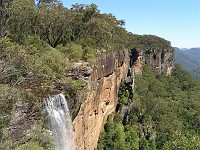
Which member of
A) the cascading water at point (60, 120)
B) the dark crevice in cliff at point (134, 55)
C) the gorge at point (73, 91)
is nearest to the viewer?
the gorge at point (73, 91)

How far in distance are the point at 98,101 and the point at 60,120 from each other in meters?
12.7

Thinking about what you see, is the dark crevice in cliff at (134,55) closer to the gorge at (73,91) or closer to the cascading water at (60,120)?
the gorge at (73,91)

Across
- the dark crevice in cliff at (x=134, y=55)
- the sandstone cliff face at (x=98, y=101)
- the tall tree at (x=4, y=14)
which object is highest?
the tall tree at (x=4, y=14)

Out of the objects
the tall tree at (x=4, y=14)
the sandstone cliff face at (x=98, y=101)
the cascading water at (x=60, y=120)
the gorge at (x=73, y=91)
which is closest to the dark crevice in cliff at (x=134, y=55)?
the gorge at (x=73, y=91)

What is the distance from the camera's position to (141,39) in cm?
8550

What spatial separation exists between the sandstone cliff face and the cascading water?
2.61m

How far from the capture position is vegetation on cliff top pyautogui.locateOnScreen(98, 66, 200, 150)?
34.3 metres

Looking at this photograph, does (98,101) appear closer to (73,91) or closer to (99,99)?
(99,99)

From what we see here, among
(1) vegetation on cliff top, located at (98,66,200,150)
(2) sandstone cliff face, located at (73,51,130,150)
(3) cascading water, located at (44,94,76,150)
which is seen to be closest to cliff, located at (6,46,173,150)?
(2) sandstone cliff face, located at (73,51,130,150)

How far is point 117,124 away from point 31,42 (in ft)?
60.4

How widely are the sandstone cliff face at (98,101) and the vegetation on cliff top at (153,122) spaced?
7.63 ft

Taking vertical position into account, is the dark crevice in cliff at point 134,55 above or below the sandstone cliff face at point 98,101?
above

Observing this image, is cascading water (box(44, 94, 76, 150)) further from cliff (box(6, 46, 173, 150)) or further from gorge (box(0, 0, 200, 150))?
cliff (box(6, 46, 173, 150))

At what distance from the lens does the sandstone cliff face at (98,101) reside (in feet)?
80.2
